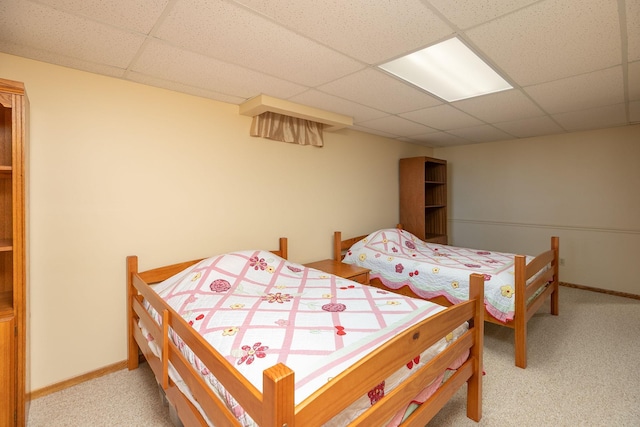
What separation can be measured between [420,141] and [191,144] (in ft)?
10.9

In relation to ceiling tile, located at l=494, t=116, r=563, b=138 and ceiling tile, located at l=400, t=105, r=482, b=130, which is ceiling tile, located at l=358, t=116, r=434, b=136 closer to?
ceiling tile, located at l=400, t=105, r=482, b=130

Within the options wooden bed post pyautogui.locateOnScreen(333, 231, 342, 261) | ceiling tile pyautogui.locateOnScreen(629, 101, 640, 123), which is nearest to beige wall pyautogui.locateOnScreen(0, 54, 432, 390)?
wooden bed post pyautogui.locateOnScreen(333, 231, 342, 261)

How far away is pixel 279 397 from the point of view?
2.48ft

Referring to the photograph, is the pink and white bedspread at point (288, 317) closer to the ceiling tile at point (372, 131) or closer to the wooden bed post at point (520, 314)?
the wooden bed post at point (520, 314)

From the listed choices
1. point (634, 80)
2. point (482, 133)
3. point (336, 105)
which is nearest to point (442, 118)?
point (482, 133)

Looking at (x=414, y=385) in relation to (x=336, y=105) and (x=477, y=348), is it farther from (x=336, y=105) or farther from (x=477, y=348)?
(x=336, y=105)

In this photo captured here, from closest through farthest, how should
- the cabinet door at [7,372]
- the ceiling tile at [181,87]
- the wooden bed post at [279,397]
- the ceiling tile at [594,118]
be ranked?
the wooden bed post at [279,397] → the cabinet door at [7,372] → the ceiling tile at [181,87] → the ceiling tile at [594,118]

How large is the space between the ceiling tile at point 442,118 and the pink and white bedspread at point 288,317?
183 cm

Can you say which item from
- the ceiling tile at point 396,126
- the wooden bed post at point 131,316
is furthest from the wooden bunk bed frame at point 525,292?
the wooden bed post at point 131,316

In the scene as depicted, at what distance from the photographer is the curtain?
9.00 feet

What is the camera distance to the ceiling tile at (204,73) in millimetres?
1772

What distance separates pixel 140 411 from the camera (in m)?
1.77

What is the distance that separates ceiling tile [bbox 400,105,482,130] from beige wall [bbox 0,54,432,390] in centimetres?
135

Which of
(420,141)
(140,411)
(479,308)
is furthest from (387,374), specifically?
(420,141)
